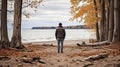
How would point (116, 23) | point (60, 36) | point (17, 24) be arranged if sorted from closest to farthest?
1. point (60, 36)
2. point (17, 24)
3. point (116, 23)

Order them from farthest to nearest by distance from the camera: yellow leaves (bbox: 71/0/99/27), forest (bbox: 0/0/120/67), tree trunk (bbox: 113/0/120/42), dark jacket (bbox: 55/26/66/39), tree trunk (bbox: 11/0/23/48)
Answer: yellow leaves (bbox: 71/0/99/27) < tree trunk (bbox: 113/0/120/42) < tree trunk (bbox: 11/0/23/48) < dark jacket (bbox: 55/26/66/39) < forest (bbox: 0/0/120/67)

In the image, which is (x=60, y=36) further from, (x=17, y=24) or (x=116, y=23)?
(x=116, y=23)

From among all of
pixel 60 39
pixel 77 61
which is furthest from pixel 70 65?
pixel 60 39

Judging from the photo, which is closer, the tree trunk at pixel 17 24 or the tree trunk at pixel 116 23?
the tree trunk at pixel 17 24

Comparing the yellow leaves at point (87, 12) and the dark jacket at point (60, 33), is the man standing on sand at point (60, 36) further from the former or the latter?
the yellow leaves at point (87, 12)

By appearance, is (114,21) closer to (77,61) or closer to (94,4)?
(94,4)

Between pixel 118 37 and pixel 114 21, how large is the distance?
1.98 meters

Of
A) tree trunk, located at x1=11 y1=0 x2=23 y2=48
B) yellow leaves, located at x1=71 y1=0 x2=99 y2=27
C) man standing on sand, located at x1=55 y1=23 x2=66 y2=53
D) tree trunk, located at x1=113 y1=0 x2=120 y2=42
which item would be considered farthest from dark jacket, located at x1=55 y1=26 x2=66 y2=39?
yellow leaves, located at x1=71 y1=0 x2=99 y2=27

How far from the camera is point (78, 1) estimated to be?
44469 mm

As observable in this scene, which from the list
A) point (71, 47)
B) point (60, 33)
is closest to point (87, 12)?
point (71, 47)

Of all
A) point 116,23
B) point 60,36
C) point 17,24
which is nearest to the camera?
point 60,36

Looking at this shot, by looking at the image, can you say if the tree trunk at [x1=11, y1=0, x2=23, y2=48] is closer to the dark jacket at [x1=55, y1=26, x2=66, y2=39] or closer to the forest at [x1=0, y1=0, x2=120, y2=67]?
the forest at [x1=0, y1=0, x2=120, y2=67]

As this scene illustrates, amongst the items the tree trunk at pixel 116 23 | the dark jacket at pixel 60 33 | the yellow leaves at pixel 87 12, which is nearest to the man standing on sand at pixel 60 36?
the dark jacket at pixel 60 33

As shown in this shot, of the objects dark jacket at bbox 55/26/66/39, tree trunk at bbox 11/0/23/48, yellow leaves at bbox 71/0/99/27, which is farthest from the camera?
yellow leaves at bbox 71/0/99/27
